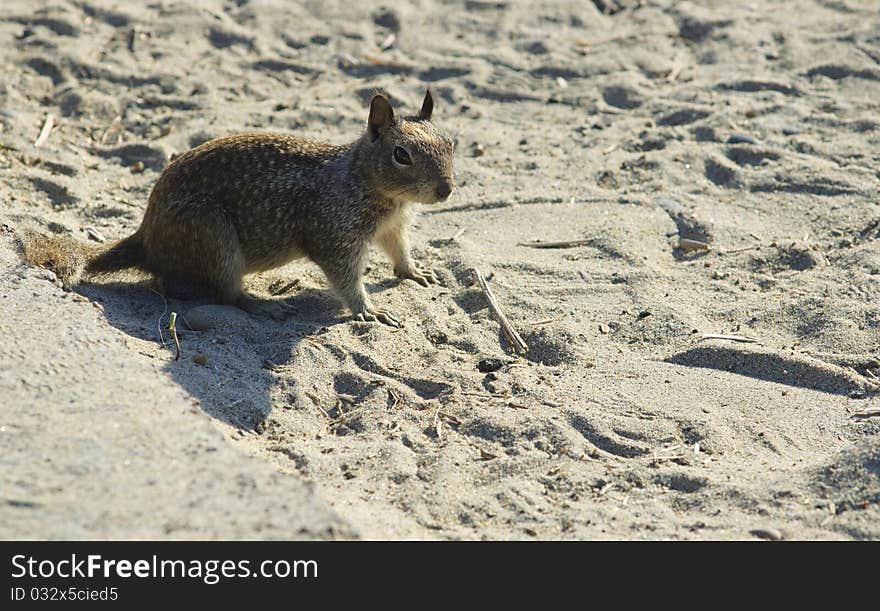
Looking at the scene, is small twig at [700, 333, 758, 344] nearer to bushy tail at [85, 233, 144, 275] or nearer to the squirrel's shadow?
the squirrel's shadow

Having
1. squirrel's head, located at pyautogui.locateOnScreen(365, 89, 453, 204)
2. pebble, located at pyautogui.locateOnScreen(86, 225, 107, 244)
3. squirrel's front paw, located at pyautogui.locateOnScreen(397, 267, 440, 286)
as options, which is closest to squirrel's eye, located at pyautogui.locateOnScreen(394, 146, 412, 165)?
squirrel's head, located at pyautogui.locateOnScreen(365, 89, 453, 204)

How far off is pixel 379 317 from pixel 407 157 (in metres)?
0.91

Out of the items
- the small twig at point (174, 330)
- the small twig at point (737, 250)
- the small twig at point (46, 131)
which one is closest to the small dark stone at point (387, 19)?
the small twig at point (46, 131)

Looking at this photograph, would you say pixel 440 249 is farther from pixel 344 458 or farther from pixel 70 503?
pixel 70 503

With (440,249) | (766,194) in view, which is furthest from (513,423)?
(766,194)

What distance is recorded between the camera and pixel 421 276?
6.12m

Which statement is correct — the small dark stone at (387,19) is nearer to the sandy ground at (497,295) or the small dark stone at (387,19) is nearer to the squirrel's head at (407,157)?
the sandy ground at (497,295)

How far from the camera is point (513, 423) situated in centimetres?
450

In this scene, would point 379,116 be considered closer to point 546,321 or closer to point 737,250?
point 546,321

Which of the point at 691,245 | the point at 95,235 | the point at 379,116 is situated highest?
the point at 379,116

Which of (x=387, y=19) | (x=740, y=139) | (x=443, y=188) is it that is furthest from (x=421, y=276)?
(x=387, y=19)

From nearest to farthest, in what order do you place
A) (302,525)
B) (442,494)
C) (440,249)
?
(302,525), (442,494), (440,249)

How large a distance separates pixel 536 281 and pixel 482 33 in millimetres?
4070

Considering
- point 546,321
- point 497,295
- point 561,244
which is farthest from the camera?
point 561,244
